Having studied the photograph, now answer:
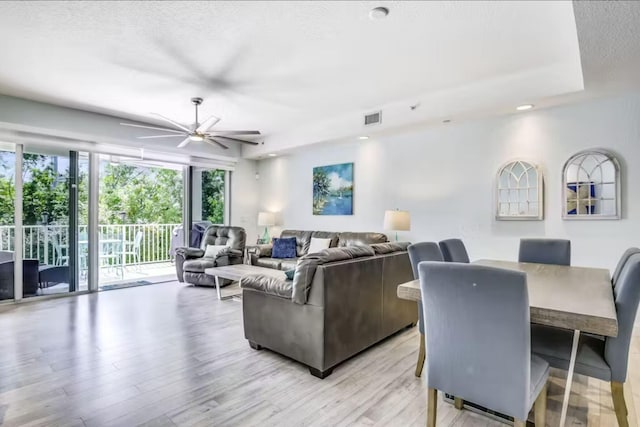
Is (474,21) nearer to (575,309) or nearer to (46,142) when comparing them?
(575,309)

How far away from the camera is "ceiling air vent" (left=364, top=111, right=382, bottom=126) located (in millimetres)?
4773

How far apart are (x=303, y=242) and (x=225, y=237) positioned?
1426 mm

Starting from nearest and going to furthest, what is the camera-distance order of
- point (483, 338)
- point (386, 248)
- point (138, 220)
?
point (483, 338) → point (386, 248) → point (138, 220)

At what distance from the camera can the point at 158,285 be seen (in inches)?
224

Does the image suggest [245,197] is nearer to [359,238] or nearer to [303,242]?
[303,242]

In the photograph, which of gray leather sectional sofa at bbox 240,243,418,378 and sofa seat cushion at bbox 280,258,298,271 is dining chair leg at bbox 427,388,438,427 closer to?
gray leather sectional sofa at bbox 240,243,418,378

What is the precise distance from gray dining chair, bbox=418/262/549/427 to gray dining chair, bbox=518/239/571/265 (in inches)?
70.2

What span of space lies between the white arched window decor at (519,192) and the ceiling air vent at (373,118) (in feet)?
5.75

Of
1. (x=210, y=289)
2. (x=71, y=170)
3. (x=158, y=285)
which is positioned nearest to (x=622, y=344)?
(x=210, y=289)

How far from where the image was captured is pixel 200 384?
7.80 ft

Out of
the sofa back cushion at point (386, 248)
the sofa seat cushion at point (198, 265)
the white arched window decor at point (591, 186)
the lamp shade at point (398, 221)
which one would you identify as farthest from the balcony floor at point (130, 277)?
the white arched window decor at point (591, 186)

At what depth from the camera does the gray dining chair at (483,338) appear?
1444 millimetres

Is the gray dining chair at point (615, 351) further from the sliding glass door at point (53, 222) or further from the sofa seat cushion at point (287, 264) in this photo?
the sliding glass door at point (53, 222)

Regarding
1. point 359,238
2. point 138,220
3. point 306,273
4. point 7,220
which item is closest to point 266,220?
point 359,238
